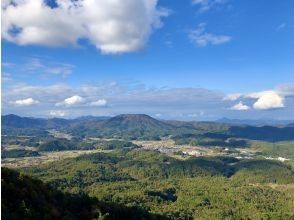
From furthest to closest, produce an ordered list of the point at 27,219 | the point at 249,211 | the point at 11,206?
the point at 249,211
the point at 11,206
the point at 27,219

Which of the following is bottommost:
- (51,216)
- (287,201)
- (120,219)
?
(287,201)

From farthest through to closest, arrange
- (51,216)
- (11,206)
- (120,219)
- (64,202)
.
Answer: (120,219)
(64,202)
(51,216)
(11,206)

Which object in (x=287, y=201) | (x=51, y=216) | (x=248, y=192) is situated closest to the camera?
(x=51, y=216)

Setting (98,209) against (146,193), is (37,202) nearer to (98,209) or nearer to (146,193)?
(98,209)

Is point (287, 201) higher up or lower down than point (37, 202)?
lower down

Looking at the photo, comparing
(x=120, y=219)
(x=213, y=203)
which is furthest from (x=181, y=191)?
(x=120, y=219)

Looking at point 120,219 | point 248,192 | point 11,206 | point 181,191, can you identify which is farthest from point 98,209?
point 248,192

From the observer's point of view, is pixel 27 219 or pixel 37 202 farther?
pixel 37 202

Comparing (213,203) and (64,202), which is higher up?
(64,202)

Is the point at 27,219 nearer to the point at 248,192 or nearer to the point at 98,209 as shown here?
the point at 98,209
